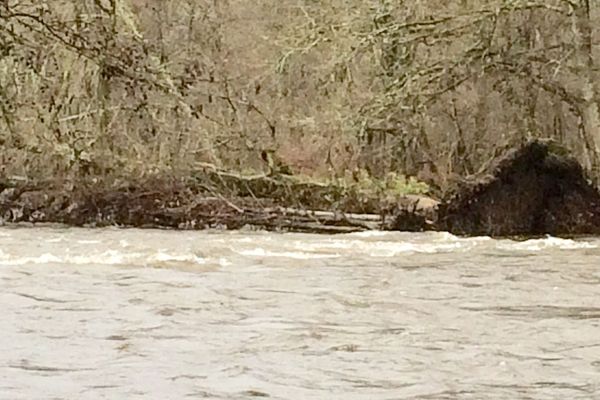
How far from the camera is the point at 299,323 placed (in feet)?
27.7

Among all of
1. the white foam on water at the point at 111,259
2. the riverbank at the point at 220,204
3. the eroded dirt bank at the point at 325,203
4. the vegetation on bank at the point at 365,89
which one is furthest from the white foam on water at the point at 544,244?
the white foam on water at the point at 111,259

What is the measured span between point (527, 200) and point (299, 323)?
10.7 metres

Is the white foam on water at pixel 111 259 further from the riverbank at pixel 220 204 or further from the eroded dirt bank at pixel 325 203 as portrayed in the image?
the riverbank at pixel 220 204

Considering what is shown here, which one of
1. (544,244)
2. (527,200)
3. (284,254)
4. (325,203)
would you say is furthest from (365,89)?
(284,254)

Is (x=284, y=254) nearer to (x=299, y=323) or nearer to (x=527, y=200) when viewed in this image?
(x=527, y=200)

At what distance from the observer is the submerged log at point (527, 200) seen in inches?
719

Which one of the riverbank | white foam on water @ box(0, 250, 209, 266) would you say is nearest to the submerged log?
the riverbank

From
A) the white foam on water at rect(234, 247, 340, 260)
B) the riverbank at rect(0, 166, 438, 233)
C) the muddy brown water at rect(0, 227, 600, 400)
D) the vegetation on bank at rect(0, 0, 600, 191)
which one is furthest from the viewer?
the vegetation on bank at rect(0, 0, 600, 191)

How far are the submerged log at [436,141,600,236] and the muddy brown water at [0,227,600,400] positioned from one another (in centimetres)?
344

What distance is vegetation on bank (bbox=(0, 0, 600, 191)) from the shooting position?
19328 millimetres

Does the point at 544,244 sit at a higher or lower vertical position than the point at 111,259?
higher

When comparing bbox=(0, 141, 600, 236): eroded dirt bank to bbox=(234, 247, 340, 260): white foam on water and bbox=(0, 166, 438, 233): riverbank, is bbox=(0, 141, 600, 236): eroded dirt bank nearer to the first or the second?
bbox=(0, 166, 438, 233): riverbank

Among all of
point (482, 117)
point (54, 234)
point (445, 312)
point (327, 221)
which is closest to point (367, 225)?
point (327, 221)

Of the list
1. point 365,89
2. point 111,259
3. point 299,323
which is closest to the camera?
point 299,323
